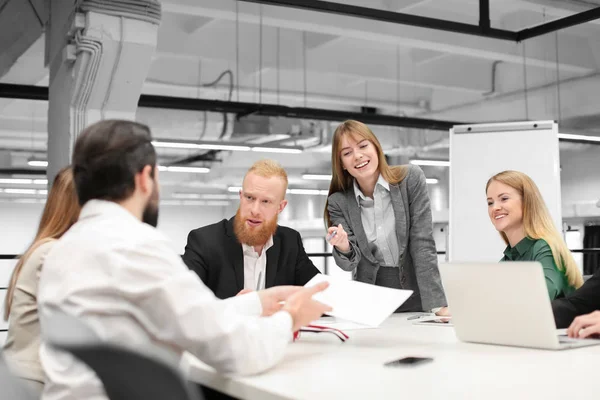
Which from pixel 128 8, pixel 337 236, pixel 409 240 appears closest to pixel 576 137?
pixel 128 8

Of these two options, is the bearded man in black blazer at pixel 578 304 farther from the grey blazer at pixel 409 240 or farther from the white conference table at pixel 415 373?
the grey blazer at pixel 409 240

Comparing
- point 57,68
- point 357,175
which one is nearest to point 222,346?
point 357,175

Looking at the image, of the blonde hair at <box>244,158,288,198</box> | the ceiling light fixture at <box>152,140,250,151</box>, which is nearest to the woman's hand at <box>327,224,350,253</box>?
the blonde hair at <box>244,158,288,198</box>

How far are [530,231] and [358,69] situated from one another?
718cm

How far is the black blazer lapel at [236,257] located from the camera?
8.46ft

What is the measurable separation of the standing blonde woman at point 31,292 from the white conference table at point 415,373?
18.0 inches

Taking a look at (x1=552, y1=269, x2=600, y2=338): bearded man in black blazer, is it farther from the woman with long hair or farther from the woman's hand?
the woman's hand

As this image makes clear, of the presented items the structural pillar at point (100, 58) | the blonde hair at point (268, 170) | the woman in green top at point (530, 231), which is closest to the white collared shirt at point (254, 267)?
the blonde hair at point (268, 170)

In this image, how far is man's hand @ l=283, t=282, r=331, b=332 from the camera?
165cm

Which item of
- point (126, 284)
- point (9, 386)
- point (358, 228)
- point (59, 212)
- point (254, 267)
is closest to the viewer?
point (9, 386)

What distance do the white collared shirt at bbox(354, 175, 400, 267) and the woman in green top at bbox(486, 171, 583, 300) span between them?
0.41m

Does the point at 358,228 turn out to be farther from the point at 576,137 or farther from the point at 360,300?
the point at 576,137

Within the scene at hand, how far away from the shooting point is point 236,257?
2600 mm

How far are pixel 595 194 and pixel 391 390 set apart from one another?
1251 cm
